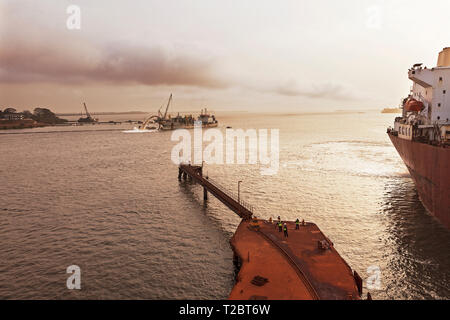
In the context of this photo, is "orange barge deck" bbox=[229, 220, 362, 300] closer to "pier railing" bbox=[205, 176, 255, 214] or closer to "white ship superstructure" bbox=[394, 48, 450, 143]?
"pier railing" bbox=[205, 176, 255, 214]

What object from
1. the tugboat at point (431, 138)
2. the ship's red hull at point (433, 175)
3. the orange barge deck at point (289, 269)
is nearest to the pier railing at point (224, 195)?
the orange barge deck at point (289, 269)

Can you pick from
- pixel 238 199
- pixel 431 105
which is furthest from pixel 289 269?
pixel 431 105

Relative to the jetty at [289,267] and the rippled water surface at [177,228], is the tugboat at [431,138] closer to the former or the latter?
the rippled water surface at [177,228]

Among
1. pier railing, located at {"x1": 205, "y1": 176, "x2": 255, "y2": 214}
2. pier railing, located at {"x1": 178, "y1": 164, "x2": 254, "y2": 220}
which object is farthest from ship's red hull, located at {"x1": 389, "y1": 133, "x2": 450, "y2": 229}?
pier railing, located at {"x1": 205, "y1": 176, "x2": 255, "y2": 214}

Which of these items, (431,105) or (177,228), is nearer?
(177,228)

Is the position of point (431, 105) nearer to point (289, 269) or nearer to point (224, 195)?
point (224, 195)

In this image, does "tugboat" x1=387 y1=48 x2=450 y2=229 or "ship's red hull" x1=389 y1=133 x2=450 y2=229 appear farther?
"tugboat" x1=387 y1=48 x2=450 y2=229
